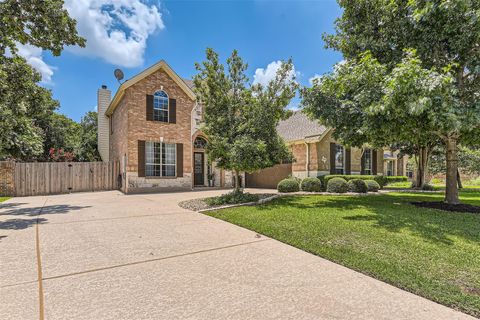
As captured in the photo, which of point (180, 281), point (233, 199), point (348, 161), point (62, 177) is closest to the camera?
point (180, 281)

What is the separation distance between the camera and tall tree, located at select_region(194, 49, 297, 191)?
9.50 m

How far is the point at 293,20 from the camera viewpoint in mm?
12469

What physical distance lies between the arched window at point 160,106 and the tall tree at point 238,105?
594cm

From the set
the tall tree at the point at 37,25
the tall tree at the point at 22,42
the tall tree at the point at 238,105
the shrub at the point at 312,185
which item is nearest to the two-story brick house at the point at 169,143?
the shrub at the point at 312,185

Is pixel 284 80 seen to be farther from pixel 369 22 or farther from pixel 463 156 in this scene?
pixel 463 156

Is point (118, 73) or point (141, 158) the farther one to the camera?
point (118, 73)

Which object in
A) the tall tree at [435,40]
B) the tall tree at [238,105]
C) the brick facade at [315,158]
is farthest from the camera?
the brick facade at [315,158]

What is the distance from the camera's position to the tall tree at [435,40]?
246 inches

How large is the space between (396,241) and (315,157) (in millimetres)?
12194

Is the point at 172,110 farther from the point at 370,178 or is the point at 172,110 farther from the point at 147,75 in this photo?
the point at 370,178

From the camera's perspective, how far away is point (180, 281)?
10.5 feet

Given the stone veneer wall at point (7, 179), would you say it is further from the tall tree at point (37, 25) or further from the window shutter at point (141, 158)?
the tall tree at point (37, 25)

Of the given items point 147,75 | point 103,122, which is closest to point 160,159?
point 147,75

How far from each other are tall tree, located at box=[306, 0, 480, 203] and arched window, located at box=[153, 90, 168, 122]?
10236 mm
